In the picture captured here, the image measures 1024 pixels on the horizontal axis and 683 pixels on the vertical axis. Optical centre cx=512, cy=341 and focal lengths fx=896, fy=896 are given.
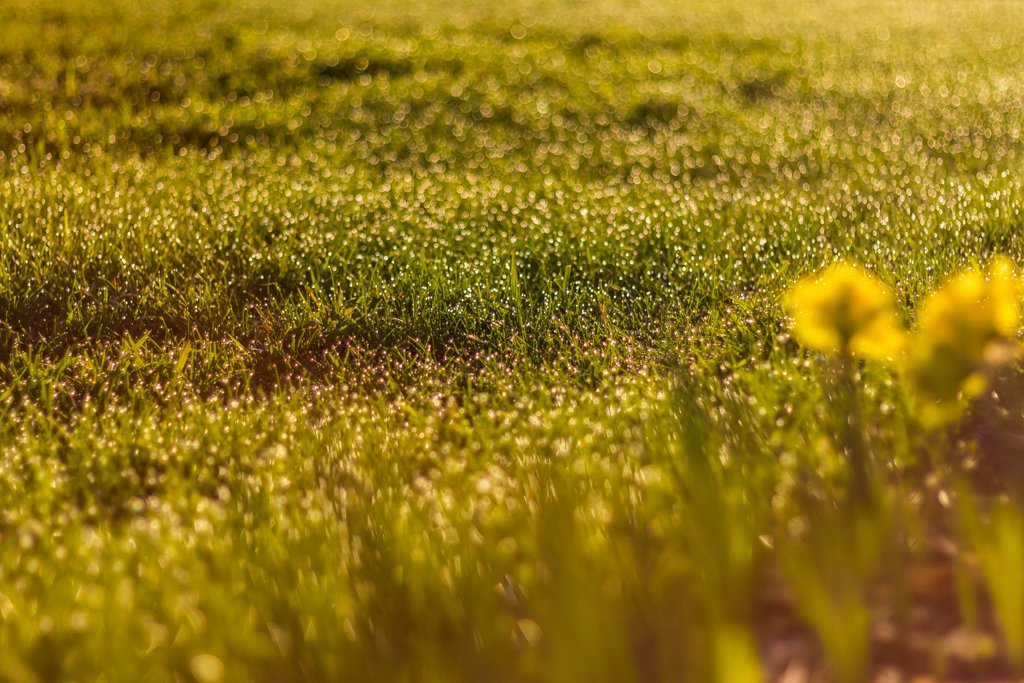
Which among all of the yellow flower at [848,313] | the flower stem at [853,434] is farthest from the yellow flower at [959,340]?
the flower stem at [853,434]

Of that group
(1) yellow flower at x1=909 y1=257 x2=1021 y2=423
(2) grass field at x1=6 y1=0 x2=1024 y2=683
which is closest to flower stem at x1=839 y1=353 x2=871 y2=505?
(2) grass field at x1=6 y1=0 x2=1024 y2=683

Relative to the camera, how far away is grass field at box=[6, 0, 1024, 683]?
179 cm

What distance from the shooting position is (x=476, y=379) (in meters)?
3.38

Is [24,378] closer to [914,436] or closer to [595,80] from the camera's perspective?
[914,436]

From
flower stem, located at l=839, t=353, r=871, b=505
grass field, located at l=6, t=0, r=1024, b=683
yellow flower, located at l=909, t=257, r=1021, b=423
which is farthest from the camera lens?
flower stem, located at l=839, t=353, r=871, b=505

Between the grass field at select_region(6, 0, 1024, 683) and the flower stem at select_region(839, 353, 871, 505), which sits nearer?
the grass field at select_region(6, 0, 1024, 683)

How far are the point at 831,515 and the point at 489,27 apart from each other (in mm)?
9208

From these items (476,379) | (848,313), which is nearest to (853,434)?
(848,313)

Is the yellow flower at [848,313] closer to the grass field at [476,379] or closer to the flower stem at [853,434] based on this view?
the flower stem at [853,434]

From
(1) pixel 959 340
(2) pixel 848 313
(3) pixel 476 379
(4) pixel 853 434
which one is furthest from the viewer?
(3) pixel 476 379

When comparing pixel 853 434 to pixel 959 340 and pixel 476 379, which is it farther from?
pixel 476 379

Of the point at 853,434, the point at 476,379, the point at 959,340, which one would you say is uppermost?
the point at 959,340

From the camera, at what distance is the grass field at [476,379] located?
1.79 m

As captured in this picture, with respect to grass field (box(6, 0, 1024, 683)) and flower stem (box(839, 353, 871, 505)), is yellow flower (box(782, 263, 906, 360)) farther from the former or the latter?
grass field (box(6, 0, 1024, 683))
